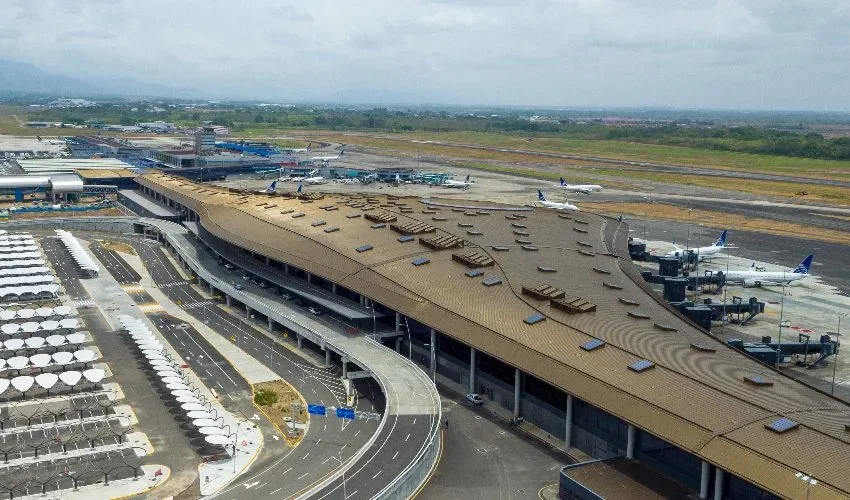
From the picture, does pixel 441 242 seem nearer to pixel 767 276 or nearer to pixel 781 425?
pixel 781 425

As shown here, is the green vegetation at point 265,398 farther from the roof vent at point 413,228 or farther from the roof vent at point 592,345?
the roof vent at point 413,228

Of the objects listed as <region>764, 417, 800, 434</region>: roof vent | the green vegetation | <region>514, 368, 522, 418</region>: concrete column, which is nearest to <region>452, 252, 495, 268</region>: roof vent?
<region>514, 368, 522, 418</region>: concrete column

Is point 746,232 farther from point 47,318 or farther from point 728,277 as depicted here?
point 47,318

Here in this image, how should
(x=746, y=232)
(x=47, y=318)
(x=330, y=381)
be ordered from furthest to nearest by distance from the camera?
(x=746, y=232), (x=47, y=318), (x=330, y=381)

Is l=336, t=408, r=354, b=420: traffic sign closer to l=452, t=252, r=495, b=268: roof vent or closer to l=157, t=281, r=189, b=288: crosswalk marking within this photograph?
l=452, t=252, r=495, b=268: roof vent

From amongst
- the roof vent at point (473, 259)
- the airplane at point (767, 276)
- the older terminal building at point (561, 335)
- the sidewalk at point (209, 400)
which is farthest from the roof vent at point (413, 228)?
the airplane at point (767, 276)

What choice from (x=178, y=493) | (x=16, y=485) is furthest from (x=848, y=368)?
(x=16, y=485)
